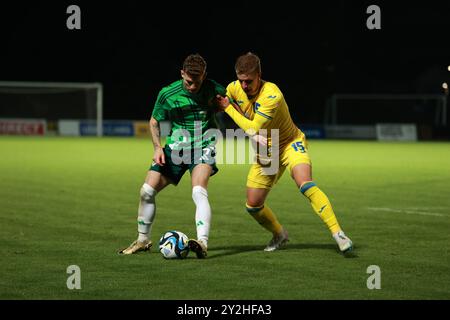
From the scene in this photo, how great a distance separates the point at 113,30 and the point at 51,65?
13.4 ft

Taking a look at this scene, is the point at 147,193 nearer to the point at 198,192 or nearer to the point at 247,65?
the point at 198,192

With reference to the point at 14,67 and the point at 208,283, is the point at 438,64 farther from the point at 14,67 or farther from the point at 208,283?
the point at 208,283

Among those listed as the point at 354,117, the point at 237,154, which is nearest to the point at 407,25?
the point at 354,117

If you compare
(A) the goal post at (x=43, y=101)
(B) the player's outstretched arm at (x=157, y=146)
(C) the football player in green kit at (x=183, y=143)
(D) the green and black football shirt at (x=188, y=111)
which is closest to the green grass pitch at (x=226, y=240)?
(C) the football player in green kit at (x=183, y=143)

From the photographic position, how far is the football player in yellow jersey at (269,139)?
8484 mm

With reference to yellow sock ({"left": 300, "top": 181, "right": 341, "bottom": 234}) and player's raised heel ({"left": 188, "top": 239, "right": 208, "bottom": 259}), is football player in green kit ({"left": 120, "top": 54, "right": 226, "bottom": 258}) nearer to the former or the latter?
player's raised heel ({"left": 188, "top": 239, "right": 208, "bottom": 259})

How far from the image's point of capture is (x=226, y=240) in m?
9.74

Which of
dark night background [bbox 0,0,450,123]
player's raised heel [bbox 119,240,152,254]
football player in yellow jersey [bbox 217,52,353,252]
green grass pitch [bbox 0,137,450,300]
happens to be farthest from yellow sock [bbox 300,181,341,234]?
dark night background [bbox 0,0,450,123]

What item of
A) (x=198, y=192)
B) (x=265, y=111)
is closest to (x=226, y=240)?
(x=198, y=192)

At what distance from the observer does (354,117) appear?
47.2 m

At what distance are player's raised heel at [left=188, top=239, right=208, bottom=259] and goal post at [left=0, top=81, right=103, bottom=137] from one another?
33572 mm

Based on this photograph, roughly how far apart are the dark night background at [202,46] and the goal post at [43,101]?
3.55 meters

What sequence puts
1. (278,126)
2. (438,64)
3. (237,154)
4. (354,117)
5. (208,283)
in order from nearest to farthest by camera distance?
(208,283) → (278,126) → (237,154) → (354,117) → (438,64)

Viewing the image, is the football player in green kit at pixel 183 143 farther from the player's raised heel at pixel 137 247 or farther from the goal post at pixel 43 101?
the goal post at pixel 43 101
